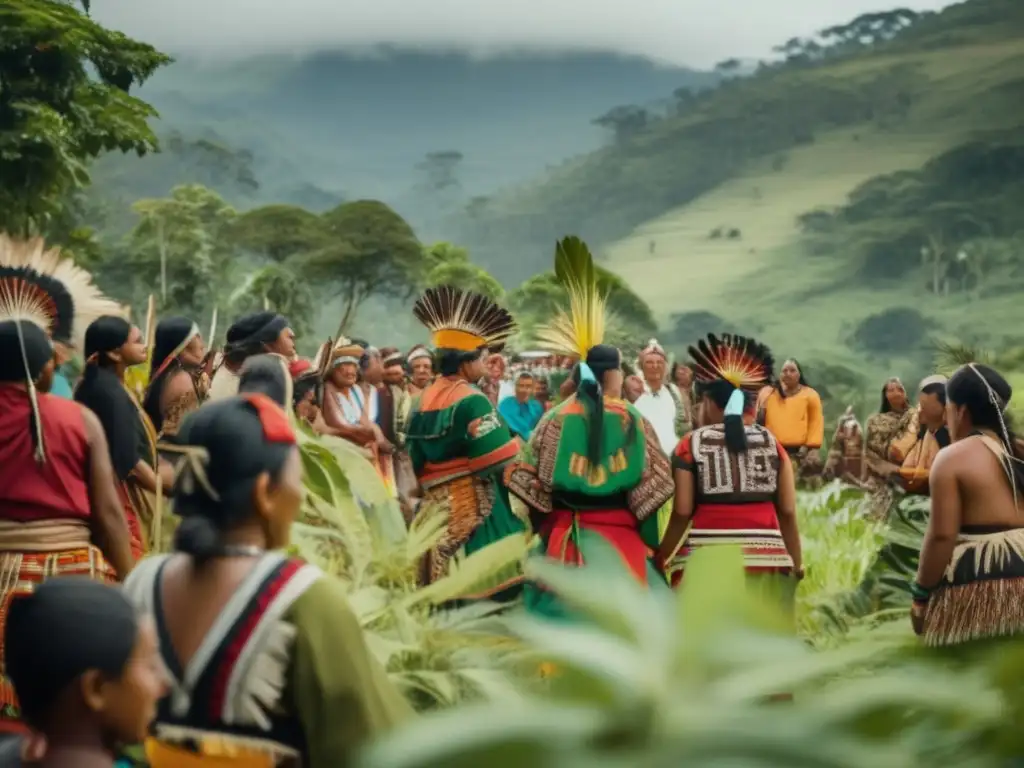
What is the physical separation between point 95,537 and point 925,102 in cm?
9852

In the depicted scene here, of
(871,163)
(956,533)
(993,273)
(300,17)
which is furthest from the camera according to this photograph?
(300,17)

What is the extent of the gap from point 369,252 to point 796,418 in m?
49.2

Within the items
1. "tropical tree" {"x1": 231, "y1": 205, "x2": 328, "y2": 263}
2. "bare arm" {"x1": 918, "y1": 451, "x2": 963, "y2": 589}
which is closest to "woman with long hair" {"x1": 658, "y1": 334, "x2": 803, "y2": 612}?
"bare arm" {"x1": 918, "y1": 451, "x2": 963, "y2": 589}

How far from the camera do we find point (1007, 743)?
58.4 inches

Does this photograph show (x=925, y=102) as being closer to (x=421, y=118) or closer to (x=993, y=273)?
(x=993, y=273)

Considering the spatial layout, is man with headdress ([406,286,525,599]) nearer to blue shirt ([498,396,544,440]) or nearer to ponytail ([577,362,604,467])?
ponytail ([577,362,604,467])

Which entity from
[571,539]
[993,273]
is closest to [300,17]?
[993,273]

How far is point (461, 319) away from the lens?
6969mm

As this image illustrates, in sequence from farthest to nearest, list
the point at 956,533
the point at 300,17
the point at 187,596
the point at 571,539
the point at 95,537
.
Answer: the point at 300,17, the point at 571,539, the point at 956,533, the point at 95,537, the point at 187,596

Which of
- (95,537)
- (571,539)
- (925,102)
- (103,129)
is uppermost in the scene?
(925,102)

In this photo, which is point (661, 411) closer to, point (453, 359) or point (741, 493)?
point (453, 359)

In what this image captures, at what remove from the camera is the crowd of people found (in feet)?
7.55

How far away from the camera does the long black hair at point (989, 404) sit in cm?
461

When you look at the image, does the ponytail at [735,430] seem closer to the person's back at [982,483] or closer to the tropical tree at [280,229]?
the person's back at [982,483]
